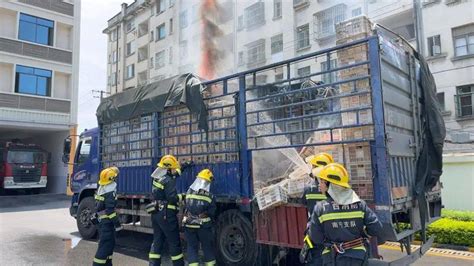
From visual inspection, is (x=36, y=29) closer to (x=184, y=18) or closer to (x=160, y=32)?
(x=184, y=18)

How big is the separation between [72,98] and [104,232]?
18.0 meters

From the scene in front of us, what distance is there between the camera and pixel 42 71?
68.9 ft

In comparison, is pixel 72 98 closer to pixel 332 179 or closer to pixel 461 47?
pixel 461 47

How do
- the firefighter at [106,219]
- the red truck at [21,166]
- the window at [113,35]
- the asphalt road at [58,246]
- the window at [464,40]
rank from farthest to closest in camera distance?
the window at [113,35] < the red truck at [21,166] < the window at [464,40] < the asphalt road at [58,246] < the firefighter at [106,219]

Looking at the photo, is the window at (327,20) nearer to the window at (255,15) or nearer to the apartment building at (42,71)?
the window at (255,15)

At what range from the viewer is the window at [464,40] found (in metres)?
16.9

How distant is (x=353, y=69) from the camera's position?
4.70m

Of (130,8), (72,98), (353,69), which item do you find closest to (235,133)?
(353,69)

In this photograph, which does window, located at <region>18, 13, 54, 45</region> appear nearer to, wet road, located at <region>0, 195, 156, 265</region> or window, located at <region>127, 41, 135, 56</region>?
wet road, located at <region>0, 195, 156, 265</region>

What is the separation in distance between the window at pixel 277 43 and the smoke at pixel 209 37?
8.20m

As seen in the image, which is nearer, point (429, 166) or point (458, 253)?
point (429, 166)

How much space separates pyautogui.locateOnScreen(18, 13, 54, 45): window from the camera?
67.5 ft

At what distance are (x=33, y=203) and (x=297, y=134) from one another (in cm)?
1597

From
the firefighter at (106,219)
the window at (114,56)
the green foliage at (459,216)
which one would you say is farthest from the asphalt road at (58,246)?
the window at (114,56)
